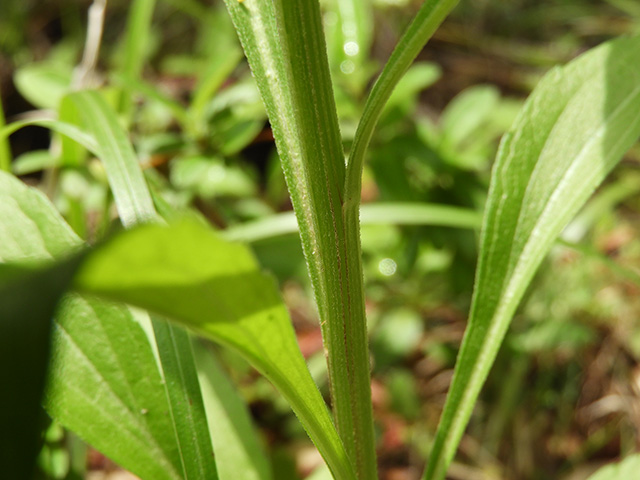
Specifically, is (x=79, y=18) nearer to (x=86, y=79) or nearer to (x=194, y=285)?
(x=86, y=79)

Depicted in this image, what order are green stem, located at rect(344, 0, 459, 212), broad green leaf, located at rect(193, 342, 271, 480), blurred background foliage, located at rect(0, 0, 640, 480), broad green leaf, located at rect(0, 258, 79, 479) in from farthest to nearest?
blurred background foliage, located at rect(0, 0, 640, 480) → broad green leaf, located at rect(193, 342, 271, 480) → green stem, located at rect(344, 0, 459, 212) → broad green leaf, located at rect(0, 258, 79, 479)

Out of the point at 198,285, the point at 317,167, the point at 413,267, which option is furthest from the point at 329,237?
the point at 413,267

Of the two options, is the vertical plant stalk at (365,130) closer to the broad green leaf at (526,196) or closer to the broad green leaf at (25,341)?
the broad green leaf at (526,196)

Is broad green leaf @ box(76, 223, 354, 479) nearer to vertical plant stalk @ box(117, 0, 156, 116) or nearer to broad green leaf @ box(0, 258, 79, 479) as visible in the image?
broad green leaf @ box(0, 258, 79, 479)

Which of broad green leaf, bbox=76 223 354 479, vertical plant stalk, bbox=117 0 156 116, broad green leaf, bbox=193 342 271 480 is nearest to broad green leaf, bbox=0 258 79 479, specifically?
broad green leaf, bbox=76 223 354 479

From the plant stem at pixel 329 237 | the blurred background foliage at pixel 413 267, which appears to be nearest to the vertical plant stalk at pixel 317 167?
the plant stem at pixel 329 237

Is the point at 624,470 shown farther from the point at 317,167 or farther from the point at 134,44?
the point at 134,44

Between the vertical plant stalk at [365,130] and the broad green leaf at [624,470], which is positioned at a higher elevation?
the vertical plant stalk at [365,130]
